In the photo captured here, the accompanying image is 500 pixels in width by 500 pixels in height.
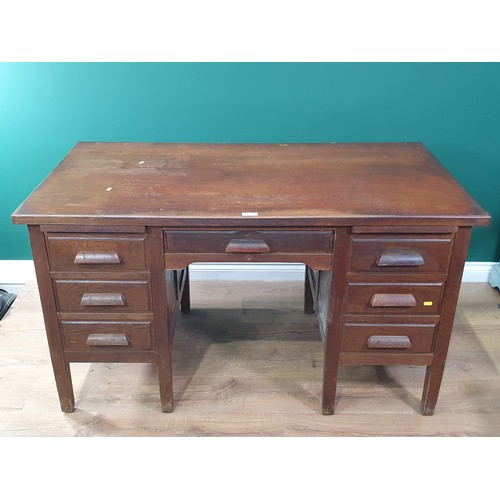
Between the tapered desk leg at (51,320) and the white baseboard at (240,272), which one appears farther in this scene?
the white baseboard at (240,272)

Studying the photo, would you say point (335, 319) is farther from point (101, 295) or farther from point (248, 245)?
point (101, 295)

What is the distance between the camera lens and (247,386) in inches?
72.9

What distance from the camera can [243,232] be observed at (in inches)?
56.3

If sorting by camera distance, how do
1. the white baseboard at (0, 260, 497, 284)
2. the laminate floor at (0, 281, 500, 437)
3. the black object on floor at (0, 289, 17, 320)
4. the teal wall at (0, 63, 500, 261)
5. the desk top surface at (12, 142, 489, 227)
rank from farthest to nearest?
the white baseboard at (0, 260, 497, 284)
the black object on floor at (0, 289, 17, 320)
the teal wall at (0, 63, 500, 261)
the laminate floor at (0, 281, 500, 437)
the desk top surface at (12, 142, 489, 227)

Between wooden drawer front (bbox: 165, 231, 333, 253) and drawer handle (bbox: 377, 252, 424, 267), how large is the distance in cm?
15

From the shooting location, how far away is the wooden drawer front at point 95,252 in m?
1.43

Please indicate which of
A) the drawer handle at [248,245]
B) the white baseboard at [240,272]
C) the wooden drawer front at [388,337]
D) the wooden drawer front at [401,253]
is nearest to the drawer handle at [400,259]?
the wooden drawer front at [401,253]

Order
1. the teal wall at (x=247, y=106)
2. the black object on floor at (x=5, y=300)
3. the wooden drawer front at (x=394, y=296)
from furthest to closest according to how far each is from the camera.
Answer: the black object on floor at (x=5, y=300) < the teal wall at (x=247, y=106) < the wooden drawer front at (x=394, y=296)

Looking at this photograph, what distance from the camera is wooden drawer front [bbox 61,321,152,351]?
1.57 metres

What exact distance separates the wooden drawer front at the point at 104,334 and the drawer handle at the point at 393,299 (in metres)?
0.67

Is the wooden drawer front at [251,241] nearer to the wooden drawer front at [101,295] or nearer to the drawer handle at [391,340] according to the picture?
the wooden drawer front at [101,295]

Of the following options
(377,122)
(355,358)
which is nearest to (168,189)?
(355,358)

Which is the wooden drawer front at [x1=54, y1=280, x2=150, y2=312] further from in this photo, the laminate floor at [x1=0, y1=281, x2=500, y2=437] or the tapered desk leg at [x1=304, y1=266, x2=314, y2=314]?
the tapered desk leg at [x1=304, y1=266, x2=314, y2=314]

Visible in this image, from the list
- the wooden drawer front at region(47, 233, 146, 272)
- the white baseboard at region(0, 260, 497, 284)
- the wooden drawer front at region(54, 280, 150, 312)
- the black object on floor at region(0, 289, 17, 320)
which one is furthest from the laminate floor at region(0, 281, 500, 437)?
the wooden drawer front at region(47, 233, 146, 272)
